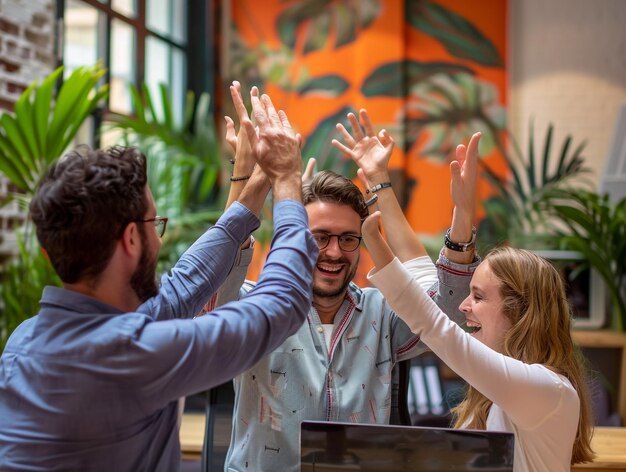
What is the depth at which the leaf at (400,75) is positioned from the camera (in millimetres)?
6105

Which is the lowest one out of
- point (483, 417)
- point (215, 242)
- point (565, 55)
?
point (483, 417)

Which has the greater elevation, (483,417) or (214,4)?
(214,4)

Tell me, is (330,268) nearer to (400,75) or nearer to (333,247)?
(333,247)

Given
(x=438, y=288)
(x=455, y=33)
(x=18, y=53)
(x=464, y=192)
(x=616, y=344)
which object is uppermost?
(x=455, y=33)

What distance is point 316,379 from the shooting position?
1.69 meters

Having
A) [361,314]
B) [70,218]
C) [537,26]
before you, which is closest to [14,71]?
[361,314]

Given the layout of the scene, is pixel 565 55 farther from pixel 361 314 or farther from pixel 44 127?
pixel 361 314

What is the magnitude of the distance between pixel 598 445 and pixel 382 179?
4.51ft

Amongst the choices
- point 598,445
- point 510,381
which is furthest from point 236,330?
point 598,445

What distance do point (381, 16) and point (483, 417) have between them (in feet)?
16.0

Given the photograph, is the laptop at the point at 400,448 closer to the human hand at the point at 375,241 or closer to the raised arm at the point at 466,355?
the raised arm at the point at 466,355

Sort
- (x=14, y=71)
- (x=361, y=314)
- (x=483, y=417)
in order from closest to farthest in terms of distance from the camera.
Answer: (x=483, y=417) < (x=361, y=314) < (x=14, y=71)

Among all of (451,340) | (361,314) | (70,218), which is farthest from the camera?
(361,314)

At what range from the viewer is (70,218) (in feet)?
3.83
